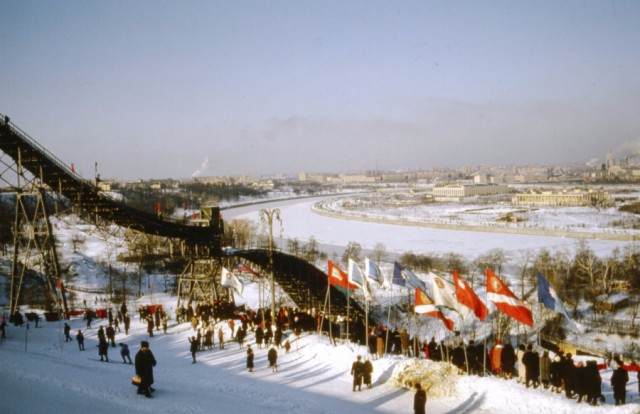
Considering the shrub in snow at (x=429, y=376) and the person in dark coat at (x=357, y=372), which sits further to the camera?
the person in dark coat at (x=357, y=372)

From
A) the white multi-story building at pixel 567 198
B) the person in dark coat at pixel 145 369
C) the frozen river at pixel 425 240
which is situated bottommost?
the frozen river at pixel 425 240

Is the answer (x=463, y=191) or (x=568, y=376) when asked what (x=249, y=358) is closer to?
(x=568, y=376)

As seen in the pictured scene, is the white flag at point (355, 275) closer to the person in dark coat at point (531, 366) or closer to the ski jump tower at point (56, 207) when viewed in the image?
the person in dark coat at point (531, 366)

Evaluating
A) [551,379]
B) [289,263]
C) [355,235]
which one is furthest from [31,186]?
[355,235]

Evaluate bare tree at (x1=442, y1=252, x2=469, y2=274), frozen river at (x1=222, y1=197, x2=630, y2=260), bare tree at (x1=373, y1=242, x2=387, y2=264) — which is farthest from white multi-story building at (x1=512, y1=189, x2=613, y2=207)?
bare tree at (x1=442, y1=252, x2=469, y2=274)

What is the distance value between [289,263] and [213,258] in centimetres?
395

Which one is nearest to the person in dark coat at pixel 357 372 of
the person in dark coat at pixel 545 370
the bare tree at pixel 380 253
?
the person in dark coat at pixel 545 370

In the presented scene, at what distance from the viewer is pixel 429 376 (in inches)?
488

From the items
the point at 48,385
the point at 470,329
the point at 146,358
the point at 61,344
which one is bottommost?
the point at 470,329

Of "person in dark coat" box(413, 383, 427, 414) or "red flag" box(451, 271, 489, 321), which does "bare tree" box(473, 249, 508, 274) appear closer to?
"red flag" box(451, 271, 489, 321)

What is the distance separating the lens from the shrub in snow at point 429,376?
12133mm

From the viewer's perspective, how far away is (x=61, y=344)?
17.3 metres

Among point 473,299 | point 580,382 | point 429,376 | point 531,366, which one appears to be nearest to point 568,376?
point 580,382

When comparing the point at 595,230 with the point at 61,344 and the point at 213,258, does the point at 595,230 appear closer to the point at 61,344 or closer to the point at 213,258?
the point at 213,258
